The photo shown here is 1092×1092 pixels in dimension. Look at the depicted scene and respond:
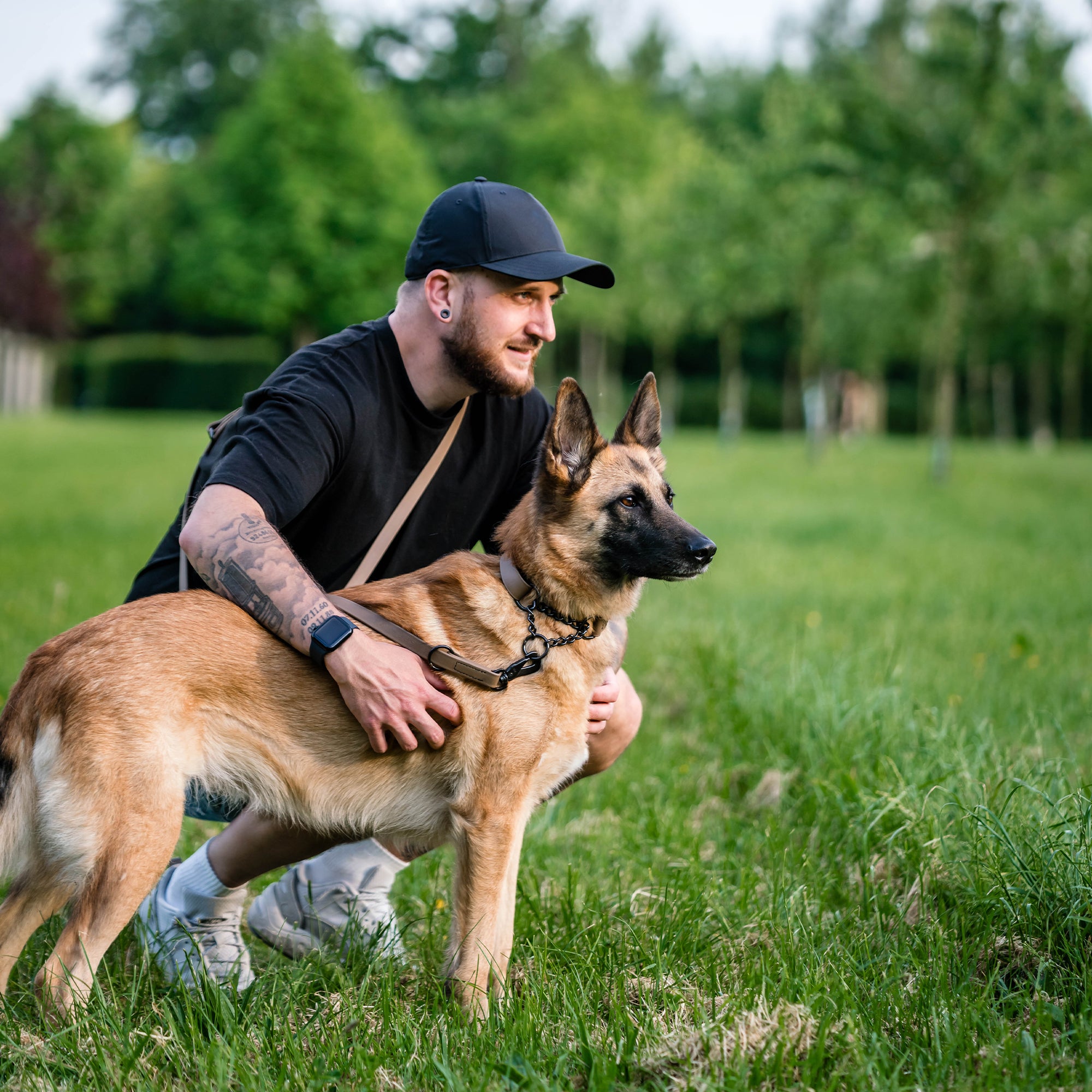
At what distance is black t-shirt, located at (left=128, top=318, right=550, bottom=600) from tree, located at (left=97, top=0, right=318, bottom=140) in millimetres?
53228

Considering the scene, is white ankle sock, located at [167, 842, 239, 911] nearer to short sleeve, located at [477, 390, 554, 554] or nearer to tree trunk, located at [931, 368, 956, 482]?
short sleeve, located at [477, 390, 554, 554]

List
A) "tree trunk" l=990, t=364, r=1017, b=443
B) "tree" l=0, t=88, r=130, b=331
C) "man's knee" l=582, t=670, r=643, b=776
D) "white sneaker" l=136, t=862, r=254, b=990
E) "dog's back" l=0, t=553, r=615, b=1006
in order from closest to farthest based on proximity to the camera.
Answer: "dog's back" l=0, t=553, r=615, b=1006
"white sneaker" l=136, t=862, r=254, b=990
"man's knee" l=582, t=670, r=643, b=776
"tree trunk" l=990, t=364, r=1017, b=443
"tree" l=0, t=88, r=130, b=331

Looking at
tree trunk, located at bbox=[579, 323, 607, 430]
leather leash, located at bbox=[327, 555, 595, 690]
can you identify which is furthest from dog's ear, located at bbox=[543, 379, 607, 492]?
tree trunk, located at bbox=[579, 323, 607, 430]

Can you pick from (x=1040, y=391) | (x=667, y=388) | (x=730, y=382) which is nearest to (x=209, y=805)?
(x=730, y=382)

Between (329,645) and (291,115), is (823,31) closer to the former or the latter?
(291,115)

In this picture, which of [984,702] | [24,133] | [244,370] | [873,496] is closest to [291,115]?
[244,370]

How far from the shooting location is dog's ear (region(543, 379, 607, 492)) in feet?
10.0

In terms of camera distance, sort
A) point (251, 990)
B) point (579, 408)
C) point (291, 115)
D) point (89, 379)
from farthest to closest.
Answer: point (89, 379), point (291, 115), point (579, 408), point (251, 990)

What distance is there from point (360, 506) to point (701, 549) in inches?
43.0

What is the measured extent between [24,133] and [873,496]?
41634mm

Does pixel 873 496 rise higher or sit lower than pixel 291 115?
lower

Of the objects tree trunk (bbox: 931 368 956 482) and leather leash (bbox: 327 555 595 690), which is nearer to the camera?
leather leash (bbox: 327 555 595 690)

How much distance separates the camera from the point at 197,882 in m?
3.13

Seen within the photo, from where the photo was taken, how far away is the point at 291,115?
1435 inches
